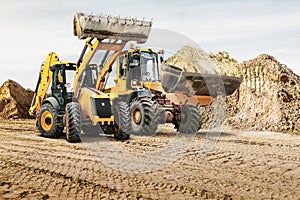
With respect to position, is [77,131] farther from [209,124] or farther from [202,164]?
[209,124]

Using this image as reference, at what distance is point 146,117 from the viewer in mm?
11555

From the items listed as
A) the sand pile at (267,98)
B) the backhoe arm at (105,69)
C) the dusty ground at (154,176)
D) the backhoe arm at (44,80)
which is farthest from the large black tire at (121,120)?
the sand pile at (267,98)

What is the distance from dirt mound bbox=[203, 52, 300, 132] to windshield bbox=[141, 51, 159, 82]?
3.75 m

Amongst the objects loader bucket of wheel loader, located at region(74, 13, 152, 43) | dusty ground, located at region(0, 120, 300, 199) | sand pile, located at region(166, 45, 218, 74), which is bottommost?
dusty ground, located at region(0, 120, 300, 199)

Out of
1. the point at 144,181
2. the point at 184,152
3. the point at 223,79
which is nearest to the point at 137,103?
the point at 223,79

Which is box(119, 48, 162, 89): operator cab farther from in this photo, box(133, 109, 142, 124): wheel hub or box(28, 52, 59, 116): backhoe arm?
box(28, 52, 59, 116): backhoe arm

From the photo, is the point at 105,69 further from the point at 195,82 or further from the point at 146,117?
the point at 195,82

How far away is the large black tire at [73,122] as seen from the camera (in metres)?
9.48

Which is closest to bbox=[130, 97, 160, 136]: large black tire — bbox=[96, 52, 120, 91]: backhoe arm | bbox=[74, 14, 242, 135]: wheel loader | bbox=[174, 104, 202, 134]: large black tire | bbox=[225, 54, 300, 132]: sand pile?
bbox=[74, 14, 242, 135]: wheel loader

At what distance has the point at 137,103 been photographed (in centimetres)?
1195

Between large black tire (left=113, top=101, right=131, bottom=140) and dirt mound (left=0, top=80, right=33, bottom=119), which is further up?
dirt mound (left=0, top=80, right=33, bottom=119)

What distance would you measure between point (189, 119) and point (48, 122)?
431 cm

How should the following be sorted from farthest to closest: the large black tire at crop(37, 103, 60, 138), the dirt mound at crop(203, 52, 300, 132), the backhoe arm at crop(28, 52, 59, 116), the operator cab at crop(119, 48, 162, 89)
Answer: the dirt mound at crop(203, 52, 300, 132), the operator cab at crop(119, 48, 162, 89), the backhoe arm at crop(28, 52, 59, 116), the large black tire at crop(37, 103, 60, 138)

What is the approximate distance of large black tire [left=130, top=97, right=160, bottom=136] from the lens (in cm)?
1150
